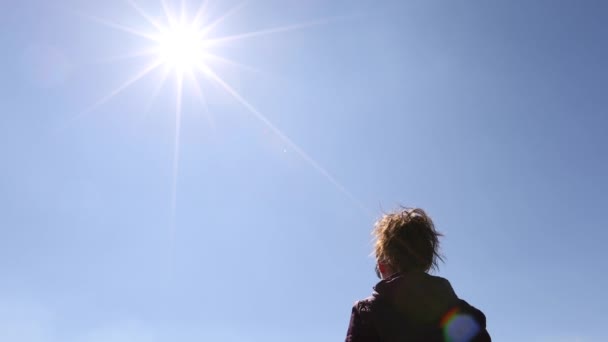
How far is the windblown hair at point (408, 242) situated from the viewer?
12.4 feet

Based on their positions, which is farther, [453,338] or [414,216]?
[414,216]

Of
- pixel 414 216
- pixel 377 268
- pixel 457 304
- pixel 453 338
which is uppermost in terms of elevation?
pixel 414 216

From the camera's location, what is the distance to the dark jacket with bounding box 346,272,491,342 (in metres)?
3.31

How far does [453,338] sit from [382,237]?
1021 millimetres

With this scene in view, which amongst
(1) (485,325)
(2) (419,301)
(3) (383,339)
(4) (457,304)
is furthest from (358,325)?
(1) (485,325)

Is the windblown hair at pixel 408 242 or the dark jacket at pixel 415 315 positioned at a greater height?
the windblown hair at pixel 408 242

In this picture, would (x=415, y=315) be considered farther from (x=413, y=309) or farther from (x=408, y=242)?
(x=408, y=242)

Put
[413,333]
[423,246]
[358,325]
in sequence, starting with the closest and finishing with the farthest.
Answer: [413,333]
[358,325]
[423,246]

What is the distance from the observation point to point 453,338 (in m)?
3.31

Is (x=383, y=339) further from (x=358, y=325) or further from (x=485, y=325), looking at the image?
(x=485, y=325)

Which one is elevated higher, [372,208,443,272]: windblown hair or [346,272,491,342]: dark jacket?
[372,208,443,272]: windblown hair

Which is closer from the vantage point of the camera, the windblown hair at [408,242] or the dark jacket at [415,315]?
the dark jacket at [415,315]

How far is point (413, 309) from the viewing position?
3393 millimetres

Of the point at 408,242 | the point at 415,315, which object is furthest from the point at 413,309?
the point at 408,242
